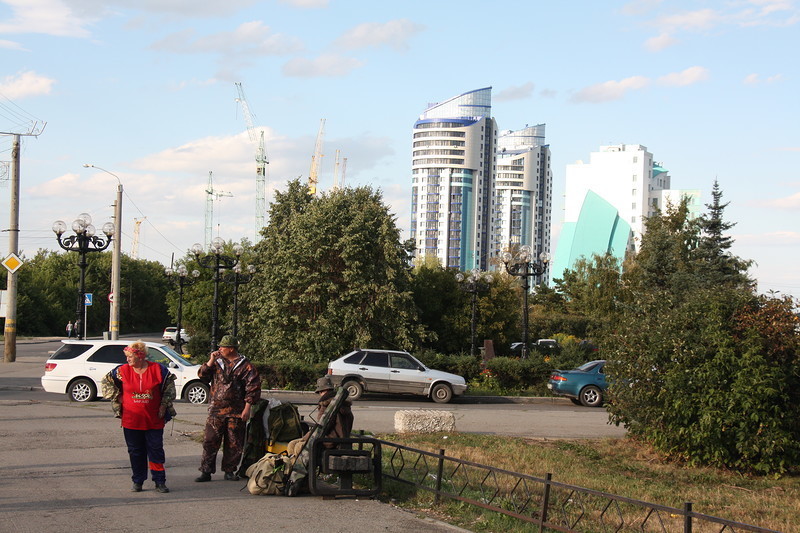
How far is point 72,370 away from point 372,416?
24.4ft

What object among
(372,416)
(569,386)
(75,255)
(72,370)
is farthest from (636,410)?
(75,255)

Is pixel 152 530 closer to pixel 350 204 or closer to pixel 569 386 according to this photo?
pixel 569 386

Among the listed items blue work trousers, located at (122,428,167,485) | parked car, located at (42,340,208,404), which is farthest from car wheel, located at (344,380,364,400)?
blue work trousers, located at (122,428,167,485)

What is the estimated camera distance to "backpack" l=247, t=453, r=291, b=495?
888 centimetres

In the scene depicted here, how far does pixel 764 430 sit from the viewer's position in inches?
496

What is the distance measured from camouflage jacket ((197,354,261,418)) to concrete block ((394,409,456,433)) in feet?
20.6

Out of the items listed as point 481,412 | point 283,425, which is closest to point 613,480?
point 283,425

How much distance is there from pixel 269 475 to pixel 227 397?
1.06 meters

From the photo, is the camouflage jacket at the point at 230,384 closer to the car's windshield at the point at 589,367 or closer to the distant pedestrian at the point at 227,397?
the distant pedestrian at the point at 227,397

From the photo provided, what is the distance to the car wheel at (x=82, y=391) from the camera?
66.1 feet

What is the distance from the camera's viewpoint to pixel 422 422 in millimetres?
15531

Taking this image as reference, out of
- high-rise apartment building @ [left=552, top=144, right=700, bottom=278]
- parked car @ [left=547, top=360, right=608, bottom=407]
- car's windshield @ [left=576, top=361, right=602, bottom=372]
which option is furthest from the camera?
high-rise apartment building @ [left=552, top=144, right=700, bottom=278]

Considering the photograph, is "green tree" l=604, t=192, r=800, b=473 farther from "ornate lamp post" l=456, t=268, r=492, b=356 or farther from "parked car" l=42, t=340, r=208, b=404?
"ornate lamp post" l=456, t=268, r=492, b=356

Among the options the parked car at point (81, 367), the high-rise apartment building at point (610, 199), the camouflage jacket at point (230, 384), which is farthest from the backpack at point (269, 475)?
the high-rise apartment building at point (610, 199)
